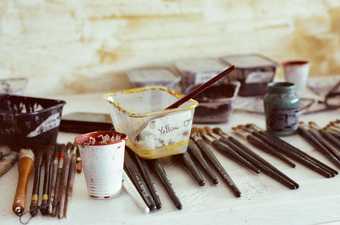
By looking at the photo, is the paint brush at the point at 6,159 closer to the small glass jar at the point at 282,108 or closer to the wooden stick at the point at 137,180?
the wooden stick at the point at 137,180

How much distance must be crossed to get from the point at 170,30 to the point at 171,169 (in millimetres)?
594

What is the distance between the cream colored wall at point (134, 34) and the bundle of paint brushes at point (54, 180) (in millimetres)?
438

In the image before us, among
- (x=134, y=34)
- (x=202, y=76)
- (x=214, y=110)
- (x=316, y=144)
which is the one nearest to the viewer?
(x=316, y=144)

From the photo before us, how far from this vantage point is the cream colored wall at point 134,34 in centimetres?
141

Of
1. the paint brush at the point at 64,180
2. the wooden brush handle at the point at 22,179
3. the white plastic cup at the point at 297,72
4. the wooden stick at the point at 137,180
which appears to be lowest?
the wooden brush handle at the point at 22,179

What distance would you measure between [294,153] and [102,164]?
368 mm

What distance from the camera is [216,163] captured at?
98 cm

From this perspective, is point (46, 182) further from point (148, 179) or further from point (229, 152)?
point (229, 152)

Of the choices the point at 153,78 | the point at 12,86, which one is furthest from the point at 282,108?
the point at 12,86

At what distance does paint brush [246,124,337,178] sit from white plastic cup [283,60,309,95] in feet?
0.91

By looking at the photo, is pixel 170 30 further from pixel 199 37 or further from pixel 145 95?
pixel 145 95

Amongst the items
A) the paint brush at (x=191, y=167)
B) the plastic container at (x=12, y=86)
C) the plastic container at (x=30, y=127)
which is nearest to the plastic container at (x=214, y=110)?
the paint brush at (x=191, y=167)

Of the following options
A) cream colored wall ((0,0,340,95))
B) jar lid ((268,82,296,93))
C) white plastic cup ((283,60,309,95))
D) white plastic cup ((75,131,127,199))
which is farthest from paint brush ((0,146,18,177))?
white plastic cup ((283,60,309,95))

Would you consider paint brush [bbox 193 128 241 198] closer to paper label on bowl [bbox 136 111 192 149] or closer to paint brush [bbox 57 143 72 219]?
paper label on bowl [bbox 136 111 192 149]
